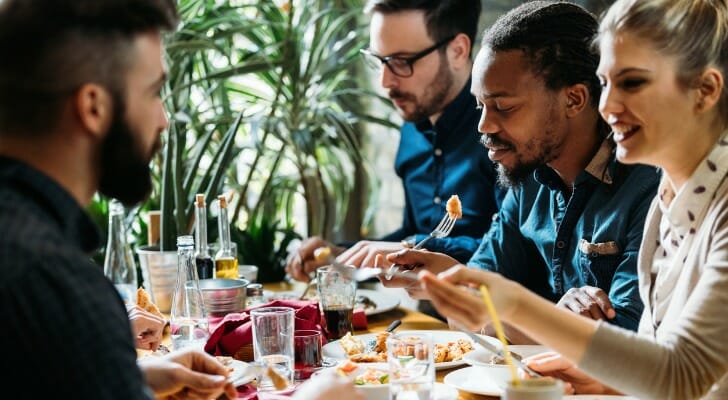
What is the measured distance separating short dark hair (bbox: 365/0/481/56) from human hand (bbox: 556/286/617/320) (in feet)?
4.92

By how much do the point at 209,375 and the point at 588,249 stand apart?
37.9 inches

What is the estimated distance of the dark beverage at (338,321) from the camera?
1.97m

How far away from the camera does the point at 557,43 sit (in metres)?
2.03

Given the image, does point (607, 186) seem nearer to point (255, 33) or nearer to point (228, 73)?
point (228, 73)

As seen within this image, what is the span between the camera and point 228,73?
3.34 metres

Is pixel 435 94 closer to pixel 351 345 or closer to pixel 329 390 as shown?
pixel 351 345

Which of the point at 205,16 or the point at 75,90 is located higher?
the point at 205,16

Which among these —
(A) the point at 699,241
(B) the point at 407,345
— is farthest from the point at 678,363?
(B) the point at 407,345

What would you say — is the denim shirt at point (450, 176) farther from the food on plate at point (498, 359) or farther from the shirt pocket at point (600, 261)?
the food on plate at point (498, 359)

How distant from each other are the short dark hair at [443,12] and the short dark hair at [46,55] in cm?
209

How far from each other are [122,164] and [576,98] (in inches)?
48.2

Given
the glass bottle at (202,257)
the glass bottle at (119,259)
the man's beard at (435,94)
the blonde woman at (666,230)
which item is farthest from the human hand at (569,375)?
the man's beard at (435,94)

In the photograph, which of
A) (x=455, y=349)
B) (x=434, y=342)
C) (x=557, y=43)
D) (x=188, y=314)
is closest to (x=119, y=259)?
(x=188, y=314)

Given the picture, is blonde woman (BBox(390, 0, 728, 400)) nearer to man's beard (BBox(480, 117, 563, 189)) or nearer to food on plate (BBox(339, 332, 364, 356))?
food on plate (BBox(339, 332, 364, 356))
